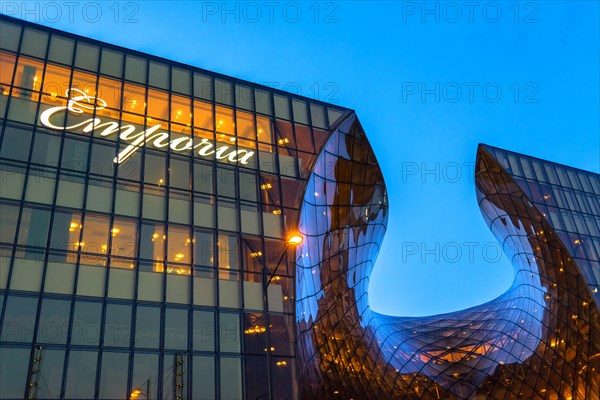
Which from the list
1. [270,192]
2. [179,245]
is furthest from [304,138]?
[179,245]

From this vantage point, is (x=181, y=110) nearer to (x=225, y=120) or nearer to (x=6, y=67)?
(x=225, y=120)

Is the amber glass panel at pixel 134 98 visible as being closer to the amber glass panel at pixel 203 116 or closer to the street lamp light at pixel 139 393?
the amber glass panel at pixel 203 116

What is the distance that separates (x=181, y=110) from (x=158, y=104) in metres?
1.31

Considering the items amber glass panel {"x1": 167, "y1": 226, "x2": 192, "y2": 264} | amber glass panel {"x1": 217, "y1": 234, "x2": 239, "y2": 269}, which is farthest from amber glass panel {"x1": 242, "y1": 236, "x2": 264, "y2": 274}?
amber glass panel {"x1": 167, "y1": 226, "x2": 192, "y2": 264}

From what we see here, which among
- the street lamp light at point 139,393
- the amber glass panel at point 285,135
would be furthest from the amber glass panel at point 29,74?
the street lamp light at point 139,393

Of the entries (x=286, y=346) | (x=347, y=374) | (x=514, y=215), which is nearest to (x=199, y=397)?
(x=286, y=346)

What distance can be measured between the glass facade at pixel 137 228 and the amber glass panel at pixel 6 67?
69 millimetres

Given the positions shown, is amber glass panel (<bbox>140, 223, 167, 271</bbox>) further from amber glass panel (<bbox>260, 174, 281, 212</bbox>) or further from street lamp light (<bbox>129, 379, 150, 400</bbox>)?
amber glass panel (<bbox>260, 174, 281, 212</bbox>)

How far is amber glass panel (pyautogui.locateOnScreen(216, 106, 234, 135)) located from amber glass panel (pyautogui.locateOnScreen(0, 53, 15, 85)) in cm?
1079

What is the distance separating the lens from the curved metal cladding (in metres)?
37.2

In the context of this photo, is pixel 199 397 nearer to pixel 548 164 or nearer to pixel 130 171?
pixel 130 171

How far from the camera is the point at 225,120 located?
3266 cm

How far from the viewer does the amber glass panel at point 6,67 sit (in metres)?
27.3

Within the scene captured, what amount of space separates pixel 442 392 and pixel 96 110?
4695 centimetres
